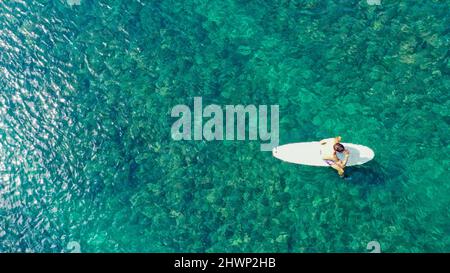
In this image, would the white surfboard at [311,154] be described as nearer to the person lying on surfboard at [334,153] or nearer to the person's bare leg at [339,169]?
the person lying on surfboard at [334,153]

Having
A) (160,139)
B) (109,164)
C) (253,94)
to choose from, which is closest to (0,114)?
(109,164)

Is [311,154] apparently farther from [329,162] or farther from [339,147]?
[339,147]

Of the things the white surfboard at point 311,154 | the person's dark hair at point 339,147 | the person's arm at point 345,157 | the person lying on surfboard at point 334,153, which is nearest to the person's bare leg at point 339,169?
the person lying on surfboard at point 334,153

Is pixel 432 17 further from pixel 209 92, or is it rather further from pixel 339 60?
pixel 209 92

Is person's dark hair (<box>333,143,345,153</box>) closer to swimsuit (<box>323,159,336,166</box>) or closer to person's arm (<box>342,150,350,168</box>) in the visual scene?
person's arm (<box>342,150,350,168</box>)

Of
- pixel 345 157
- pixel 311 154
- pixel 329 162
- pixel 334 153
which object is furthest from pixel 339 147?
pixel 311 154
